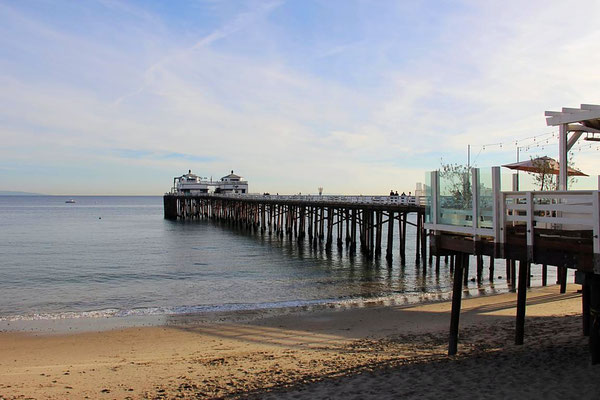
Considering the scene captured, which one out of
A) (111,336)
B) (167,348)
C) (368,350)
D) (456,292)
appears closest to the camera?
(456,292)

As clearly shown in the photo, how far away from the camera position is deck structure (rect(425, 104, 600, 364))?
6406 mm

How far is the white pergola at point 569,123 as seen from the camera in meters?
8.13

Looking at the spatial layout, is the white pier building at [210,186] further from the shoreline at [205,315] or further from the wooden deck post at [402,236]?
the shoreline at [205,315]

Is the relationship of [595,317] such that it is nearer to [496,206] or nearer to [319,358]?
[496,206]

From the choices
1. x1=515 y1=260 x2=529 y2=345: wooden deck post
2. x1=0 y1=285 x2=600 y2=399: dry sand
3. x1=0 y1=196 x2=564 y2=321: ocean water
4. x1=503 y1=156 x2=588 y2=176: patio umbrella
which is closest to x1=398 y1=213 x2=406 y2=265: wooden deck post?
x1=0 y1=196 x2=564 y2=321: ocean water

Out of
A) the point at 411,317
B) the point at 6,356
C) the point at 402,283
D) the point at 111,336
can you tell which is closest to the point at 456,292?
the point at 411,317

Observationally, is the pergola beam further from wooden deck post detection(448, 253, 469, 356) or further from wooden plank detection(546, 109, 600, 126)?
wooden deck post detection(448, 253, 469, 356)

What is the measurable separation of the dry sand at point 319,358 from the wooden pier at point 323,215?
7784 mm

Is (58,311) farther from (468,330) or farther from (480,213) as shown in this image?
(480,213)

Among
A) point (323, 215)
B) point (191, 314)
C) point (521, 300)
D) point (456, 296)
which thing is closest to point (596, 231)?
point (456, 296)

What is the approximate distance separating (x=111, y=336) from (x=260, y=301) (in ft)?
18.7

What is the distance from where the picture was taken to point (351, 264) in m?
26.1

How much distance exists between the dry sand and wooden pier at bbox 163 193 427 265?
7784 millimetres

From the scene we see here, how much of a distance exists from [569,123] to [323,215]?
3217 centimetres
